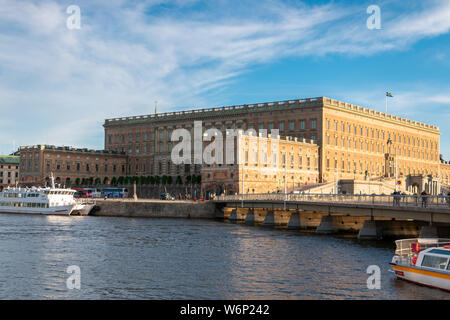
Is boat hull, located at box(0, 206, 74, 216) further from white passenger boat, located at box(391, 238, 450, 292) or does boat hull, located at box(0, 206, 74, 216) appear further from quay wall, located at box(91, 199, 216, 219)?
white passenger boat, located at box(391, 238, 450, 292)

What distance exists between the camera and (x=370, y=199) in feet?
196

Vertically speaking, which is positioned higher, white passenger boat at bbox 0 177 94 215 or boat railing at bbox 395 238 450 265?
white passenger boat at bbox 0 177 94 215

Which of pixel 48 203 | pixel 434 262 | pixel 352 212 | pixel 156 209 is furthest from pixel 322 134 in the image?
pixel 434 262

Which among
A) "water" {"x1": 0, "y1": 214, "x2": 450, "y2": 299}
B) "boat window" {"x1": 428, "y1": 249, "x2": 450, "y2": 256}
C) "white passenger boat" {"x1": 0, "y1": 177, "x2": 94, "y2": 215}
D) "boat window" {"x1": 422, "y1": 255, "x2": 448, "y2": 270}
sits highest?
"white passenger boat" {"x1": 0, "y1": 177, "x2": 94, "y2": 215}

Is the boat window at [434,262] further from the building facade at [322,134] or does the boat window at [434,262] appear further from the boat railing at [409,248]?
the building facade at [322,134]

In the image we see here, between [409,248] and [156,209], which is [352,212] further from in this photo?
[156,209]

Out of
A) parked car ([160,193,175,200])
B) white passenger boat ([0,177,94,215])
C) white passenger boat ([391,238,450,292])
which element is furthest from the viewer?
parked car ([160,193,175,200])

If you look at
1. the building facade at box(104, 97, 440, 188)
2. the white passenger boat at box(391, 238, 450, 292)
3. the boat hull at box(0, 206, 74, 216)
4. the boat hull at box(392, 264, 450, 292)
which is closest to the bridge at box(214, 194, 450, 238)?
the white passenger boat at box(391, 238, 450, 292)

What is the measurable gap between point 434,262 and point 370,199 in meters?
26.0

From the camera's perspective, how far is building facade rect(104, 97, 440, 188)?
126000 mm

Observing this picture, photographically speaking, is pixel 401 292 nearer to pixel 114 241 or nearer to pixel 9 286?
pixel 9 286

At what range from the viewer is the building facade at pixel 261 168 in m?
106

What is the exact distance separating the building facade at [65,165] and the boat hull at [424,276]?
117 metres
